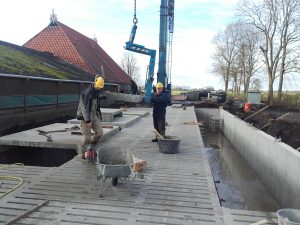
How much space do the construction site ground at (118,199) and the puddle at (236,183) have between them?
124cm

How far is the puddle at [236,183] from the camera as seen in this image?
828 cm

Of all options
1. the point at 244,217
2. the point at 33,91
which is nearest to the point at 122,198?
the point at 244,217

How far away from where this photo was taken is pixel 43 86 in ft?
45.7

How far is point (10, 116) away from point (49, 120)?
9.71 ft

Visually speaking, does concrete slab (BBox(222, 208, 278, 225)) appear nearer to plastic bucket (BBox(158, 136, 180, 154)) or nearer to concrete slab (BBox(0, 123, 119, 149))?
plastic bucket (BBox(158, 136, 180, 154))

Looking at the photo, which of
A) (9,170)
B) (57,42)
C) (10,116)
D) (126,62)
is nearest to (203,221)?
(9,170)

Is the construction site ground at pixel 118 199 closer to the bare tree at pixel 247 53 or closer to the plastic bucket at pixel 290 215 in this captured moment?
the plastic bucket at pixel 290 215

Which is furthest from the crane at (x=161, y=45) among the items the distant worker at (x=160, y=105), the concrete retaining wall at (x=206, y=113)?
the distant worker at (x=160, y=105)

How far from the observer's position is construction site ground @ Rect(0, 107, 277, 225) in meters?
4.25

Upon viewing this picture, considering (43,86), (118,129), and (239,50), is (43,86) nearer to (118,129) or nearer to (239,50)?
(118,129)

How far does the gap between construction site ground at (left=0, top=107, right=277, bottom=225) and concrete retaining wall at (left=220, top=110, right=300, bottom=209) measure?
6.22ft

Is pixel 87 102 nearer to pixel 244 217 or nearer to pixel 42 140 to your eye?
pixel 42 140

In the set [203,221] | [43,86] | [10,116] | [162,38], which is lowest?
[203,221]

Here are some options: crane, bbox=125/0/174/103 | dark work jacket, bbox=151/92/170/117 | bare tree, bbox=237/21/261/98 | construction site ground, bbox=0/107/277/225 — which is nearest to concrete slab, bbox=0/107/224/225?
construction site ground, bbox=0/107/277/225
